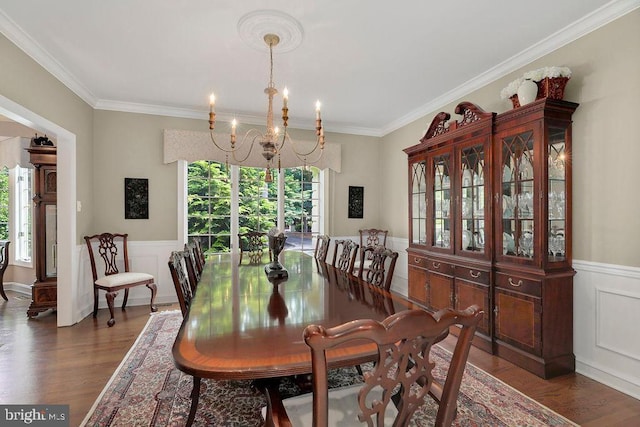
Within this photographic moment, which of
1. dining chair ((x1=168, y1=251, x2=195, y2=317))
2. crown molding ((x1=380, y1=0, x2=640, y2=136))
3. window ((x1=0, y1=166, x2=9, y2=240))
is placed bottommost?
dining chair ((x1=168, y1=251, x2=195, y2=317))

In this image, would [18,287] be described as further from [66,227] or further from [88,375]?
[88,375]

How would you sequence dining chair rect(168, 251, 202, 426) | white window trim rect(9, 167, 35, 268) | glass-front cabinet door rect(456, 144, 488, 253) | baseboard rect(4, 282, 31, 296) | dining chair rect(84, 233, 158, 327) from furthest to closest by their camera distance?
white window trim rect(9, 167, 35, 268), baseboard rect(4, 282, 31, 296), dining chair rect(84, 233, 158, 327), glass-front cabinet door rect(456, 144, 488, 253), dining chair rect(168, 251, 202, 426)

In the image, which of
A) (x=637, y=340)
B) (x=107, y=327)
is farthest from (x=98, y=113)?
(x=637, y=340)

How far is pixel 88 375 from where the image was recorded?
7.75 ft

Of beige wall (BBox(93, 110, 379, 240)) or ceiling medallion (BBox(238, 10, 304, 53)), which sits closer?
ceiling medallion (BBox(238, 10, 304, 53))

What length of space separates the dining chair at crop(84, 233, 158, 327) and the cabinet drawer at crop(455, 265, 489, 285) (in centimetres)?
360

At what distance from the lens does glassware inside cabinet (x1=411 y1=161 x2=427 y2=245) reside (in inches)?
145

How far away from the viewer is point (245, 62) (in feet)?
9.68

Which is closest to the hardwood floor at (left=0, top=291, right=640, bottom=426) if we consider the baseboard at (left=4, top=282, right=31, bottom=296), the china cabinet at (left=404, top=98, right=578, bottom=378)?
the china cabinet at (left=404, top=98, right=578, bottom=378)

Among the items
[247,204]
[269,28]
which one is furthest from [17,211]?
[269,28]

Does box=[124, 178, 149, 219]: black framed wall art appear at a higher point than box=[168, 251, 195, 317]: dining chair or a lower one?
higher

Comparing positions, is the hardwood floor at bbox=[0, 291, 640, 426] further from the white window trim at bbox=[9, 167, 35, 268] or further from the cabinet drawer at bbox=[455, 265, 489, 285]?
the white window trim at bbox=[9, 167, 35, 268]

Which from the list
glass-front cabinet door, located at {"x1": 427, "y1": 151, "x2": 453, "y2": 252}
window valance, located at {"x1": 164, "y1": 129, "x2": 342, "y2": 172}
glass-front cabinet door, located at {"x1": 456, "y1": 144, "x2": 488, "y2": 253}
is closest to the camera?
glass-front cabinet door, located at {"x1": 456, "y1": 144, "x2": 488, "y2": 253}

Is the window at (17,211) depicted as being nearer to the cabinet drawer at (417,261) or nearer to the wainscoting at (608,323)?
the cabinet drawer at (417,261)
